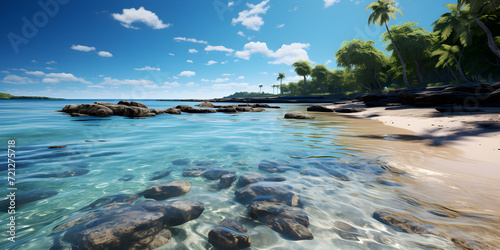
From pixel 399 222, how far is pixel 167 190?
284cm

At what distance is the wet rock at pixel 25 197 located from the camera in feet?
7.74

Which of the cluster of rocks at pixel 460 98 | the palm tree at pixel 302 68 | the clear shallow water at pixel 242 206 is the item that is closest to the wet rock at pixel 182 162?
the clear shallow water at pixel 242 206

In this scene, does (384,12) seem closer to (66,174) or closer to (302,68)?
(66,174)

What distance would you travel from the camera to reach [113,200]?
8.19 ft

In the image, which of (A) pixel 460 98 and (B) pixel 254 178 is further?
(A) pixel 460 98

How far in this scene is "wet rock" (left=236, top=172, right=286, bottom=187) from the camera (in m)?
3.06

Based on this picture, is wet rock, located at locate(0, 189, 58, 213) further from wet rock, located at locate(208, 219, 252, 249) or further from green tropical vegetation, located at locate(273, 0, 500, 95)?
green tropical vegetation, located at locate(273, 0, 500, 95)

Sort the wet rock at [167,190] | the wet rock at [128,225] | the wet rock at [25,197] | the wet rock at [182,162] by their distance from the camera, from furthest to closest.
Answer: the wet rock at [182,162] < the wet rock at [167,190] < the wet rock at [25,197] < the wet rock at [128,225]

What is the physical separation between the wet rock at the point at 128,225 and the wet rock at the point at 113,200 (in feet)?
0.70

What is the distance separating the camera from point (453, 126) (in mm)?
6742

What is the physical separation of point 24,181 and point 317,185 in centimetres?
473

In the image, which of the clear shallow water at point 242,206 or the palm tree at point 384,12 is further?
the palm tree at point 384,12

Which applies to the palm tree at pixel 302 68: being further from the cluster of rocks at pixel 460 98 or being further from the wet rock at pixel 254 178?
the wet rock at pixel 254 178

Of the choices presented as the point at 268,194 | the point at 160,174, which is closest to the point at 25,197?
the point at 160,174
